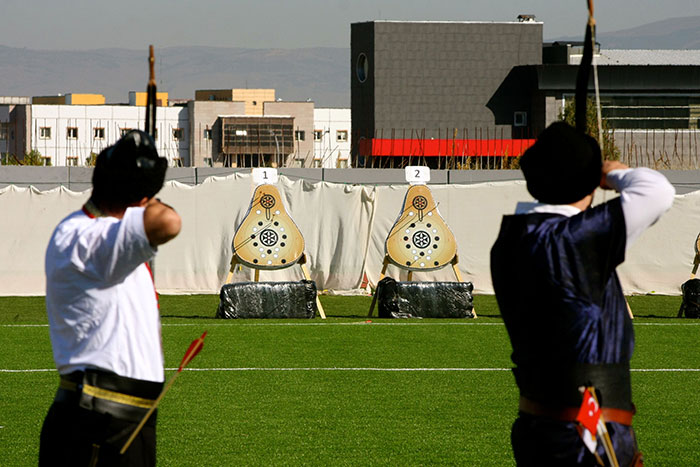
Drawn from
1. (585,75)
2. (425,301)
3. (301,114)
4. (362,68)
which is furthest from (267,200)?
(301,114)

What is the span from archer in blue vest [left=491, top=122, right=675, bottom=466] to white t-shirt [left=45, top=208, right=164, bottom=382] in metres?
1.11

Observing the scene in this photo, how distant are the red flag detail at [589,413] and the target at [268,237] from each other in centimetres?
1246

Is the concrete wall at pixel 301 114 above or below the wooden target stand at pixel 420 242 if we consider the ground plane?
above

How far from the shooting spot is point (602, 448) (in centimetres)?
308

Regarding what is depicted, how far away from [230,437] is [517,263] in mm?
4123

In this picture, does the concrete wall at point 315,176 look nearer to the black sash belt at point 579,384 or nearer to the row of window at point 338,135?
the black sash belt at point 579,384

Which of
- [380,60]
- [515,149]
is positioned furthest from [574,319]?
[380,60]

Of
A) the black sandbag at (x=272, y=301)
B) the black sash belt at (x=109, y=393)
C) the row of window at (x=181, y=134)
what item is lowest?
the black sandbag at (x=272, y=301)

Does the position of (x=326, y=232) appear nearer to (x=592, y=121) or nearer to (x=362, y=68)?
(x=592, y=121)

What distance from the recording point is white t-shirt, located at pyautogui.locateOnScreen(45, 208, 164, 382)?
3264mm

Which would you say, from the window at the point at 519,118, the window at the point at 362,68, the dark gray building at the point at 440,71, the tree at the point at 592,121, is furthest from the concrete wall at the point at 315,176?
the window at the point at 362,68

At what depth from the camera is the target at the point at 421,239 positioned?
15516mm

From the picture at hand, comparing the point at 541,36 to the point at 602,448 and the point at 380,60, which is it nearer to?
the point at 380,60

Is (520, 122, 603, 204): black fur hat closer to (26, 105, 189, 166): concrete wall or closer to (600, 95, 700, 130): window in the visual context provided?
(600, 95, 700, 130): window
